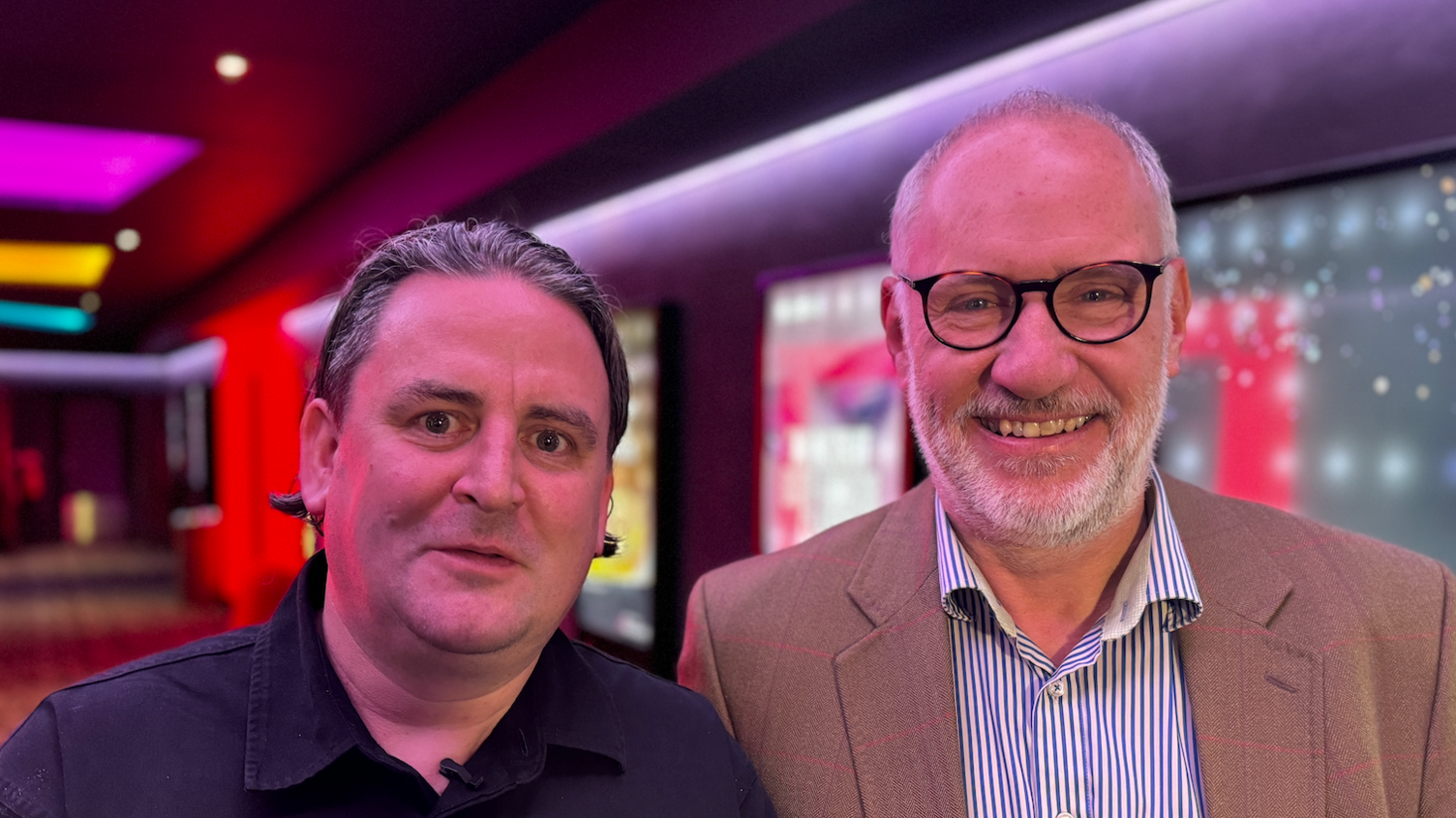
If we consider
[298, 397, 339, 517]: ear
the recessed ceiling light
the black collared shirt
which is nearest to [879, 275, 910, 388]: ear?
the black collared shirt

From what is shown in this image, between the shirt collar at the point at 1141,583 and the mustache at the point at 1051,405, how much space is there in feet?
0.72

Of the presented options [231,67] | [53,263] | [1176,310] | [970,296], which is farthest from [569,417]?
[53,263]

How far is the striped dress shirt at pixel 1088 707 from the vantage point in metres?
1.42

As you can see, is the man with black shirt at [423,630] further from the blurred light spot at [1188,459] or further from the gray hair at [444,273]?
the blurred light spot at [1188,459]

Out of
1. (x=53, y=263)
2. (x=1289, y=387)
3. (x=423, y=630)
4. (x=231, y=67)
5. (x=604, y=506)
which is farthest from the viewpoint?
(x=53, y=263)

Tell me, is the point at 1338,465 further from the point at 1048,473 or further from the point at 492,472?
the point at 492,472

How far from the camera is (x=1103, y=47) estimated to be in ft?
9.78

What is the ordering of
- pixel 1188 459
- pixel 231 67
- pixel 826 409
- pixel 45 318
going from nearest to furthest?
pixel 1188 459 < pixel 826 409 < pixel 231 67 < pixel 45 318

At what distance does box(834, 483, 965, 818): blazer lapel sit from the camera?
1438 mm

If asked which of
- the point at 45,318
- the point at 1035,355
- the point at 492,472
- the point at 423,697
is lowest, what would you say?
the point at 423,697

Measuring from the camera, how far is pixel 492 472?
3.88 ft

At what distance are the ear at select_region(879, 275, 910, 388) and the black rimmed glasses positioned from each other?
0.53 ft

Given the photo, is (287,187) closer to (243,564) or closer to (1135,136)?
(1135,136)

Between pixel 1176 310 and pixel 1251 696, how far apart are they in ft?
1.97
